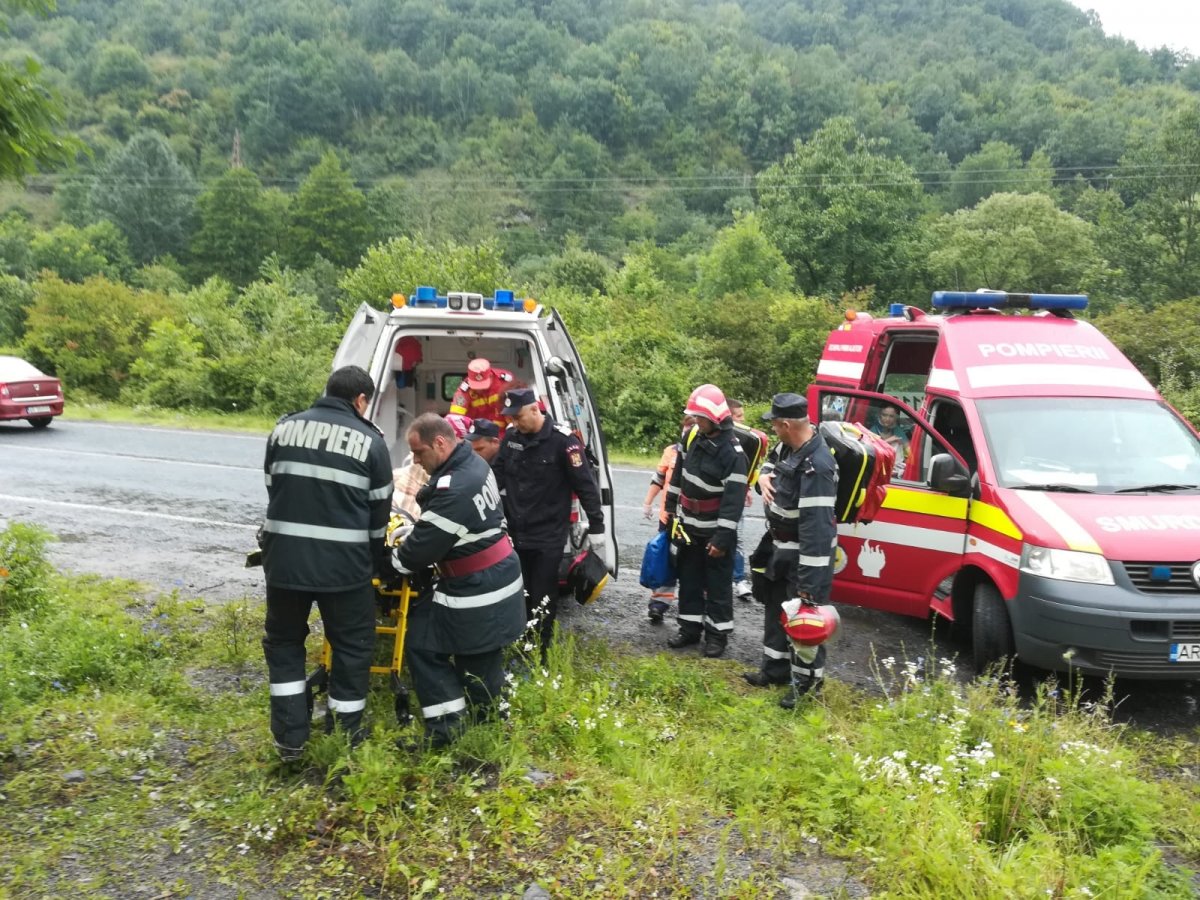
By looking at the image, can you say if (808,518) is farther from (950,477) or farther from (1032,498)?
(1032,498)

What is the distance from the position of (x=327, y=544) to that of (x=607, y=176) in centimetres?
10201

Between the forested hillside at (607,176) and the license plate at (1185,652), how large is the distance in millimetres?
6045

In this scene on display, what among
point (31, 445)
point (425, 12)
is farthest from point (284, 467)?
point (425, 12)

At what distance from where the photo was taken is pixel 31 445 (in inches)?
581

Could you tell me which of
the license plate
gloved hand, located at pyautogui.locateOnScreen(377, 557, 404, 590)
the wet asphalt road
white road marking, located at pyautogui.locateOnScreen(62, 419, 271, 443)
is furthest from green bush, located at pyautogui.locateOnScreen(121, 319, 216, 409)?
the license plate

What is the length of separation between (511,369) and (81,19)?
479ft

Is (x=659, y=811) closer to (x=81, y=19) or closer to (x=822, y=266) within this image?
(x=822, y=266)

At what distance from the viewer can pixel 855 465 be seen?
548cm

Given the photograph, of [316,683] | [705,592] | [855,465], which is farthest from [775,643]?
[316,683]

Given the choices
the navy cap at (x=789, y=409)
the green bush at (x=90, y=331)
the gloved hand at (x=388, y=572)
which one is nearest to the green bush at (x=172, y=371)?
the green bush at (x=90, y=331)

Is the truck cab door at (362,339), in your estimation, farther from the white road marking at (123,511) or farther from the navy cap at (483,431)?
the white road marking at (123,511)

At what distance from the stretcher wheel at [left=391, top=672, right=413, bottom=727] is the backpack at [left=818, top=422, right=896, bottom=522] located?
8.46 feet

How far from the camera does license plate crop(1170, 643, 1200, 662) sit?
194 inches

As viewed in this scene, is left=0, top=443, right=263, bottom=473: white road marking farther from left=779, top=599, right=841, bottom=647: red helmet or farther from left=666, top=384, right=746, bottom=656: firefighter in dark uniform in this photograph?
left=779, top=599, right=841, bottom=647: red helmet
